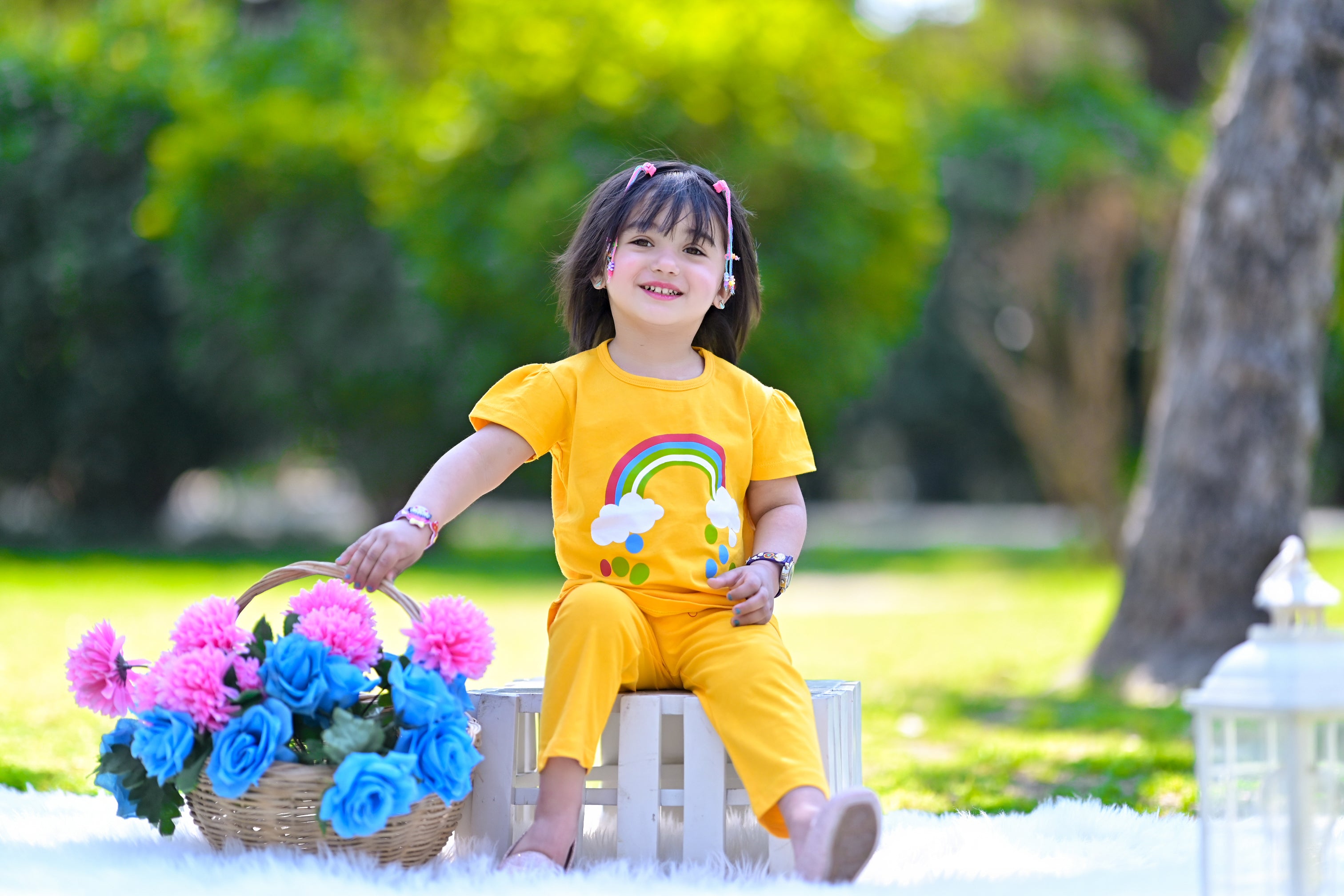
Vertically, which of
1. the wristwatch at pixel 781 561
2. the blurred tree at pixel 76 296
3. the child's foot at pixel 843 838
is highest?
the blurred tree at pixel 76 296

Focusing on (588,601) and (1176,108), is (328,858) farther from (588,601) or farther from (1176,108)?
(1176,108)

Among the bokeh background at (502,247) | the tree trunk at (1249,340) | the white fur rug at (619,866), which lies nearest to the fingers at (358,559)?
the white fur rug at (619,866)

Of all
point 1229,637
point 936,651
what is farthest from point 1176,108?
point 1229,637

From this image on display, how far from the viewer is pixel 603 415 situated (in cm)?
244

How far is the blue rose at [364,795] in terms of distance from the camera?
1921 mm

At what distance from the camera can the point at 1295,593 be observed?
155cm

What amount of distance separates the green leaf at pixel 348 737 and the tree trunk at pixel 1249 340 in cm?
357

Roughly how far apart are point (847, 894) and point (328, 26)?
40.6 ft

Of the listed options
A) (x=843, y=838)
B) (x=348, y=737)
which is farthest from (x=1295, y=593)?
(x=348, y=737)

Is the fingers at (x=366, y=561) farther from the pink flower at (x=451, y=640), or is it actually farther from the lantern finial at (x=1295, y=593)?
the lantern finial at (x=1295, y=593)

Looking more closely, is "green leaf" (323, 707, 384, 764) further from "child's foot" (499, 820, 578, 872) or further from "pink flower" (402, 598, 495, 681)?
"child's foot" (499, 820, 578, 872)

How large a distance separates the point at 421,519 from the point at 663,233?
0.69 m

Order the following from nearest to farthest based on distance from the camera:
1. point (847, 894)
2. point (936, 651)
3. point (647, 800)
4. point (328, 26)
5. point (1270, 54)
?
point (847, 894)
point (647, 800)
point (1270, 54)
point (936, 651)
point (328, 26)

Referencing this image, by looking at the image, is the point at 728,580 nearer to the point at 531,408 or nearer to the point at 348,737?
the point at 531,408
